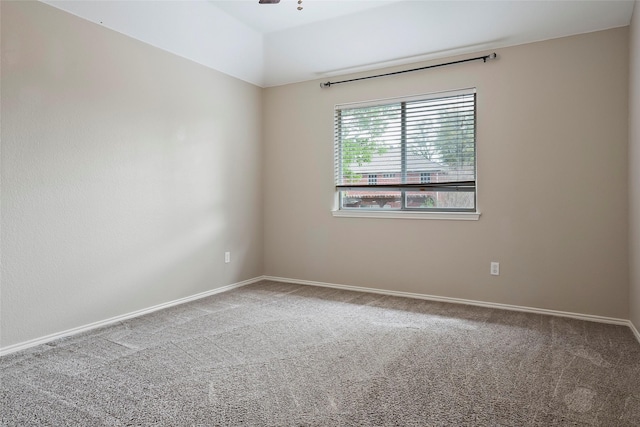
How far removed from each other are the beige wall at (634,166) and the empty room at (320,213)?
0.04 metres

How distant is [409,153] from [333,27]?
1.46 meters

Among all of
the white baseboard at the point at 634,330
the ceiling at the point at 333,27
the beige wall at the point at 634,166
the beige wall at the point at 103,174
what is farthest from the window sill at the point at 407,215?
the ceiling at the point at 333,27

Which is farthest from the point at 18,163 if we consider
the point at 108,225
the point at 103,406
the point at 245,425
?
the point at 245,425

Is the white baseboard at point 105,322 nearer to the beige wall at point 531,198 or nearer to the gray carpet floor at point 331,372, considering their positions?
the gray carpet floor at point 331,372

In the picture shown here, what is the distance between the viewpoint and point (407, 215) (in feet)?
13.5

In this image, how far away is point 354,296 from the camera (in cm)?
416

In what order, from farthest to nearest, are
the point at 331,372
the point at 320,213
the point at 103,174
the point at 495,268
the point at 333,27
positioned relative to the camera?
the point at 320,213 → the point at 333,27 → the point at 495,268 → the point at 103,174 → the point at 331,372

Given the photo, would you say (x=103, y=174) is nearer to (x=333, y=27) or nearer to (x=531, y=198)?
(x=333, y=27)

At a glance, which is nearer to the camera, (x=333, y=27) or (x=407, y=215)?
(x=333, y=27)

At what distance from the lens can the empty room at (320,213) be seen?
217 centimetres

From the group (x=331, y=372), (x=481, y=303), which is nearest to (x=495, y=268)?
(x=481, y=303)

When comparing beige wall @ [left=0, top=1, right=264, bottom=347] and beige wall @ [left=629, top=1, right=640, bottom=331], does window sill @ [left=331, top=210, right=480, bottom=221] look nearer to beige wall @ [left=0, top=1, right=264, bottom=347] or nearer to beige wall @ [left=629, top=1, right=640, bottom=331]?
beige wall @ [left=629, top=1, right=640, bottom=331]

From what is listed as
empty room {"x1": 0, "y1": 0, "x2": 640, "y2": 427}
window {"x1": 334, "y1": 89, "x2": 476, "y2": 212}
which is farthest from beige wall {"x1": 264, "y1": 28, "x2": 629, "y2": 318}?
window {"x1": 334, "y1": 89, "x2": 476, "y2": 212}

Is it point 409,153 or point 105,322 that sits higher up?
point 409,153
